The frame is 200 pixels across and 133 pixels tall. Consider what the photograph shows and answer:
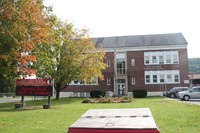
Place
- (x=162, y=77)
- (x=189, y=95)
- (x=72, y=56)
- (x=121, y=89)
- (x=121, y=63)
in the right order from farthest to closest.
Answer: (x=121, y=63)
(x=121, y=89)
(x=162, y=77)
(x=72, y=56)
(x=189, y=95)

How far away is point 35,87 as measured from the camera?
24.8 meters

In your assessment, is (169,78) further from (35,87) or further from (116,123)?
(116,123)

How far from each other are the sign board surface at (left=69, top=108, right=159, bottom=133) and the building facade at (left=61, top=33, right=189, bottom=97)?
151 ft

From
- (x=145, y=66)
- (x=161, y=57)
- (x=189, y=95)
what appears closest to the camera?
(x=189, y=95)

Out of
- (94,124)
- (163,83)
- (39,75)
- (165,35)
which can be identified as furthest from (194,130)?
(165,35)

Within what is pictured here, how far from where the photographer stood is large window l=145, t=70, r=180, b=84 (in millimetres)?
51625

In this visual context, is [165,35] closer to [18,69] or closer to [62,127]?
[18,69]

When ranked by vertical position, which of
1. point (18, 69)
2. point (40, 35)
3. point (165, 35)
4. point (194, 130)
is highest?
point (165, 35)

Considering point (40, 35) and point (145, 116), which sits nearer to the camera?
point (145, 116)

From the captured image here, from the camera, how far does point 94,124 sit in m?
3.96

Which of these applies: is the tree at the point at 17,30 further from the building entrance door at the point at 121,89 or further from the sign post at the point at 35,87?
the building entrance door at the point at 121,89

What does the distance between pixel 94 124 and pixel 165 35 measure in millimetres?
52991

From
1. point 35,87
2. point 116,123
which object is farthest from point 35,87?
point 116,123

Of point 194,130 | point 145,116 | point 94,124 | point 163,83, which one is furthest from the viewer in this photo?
point 163,83
